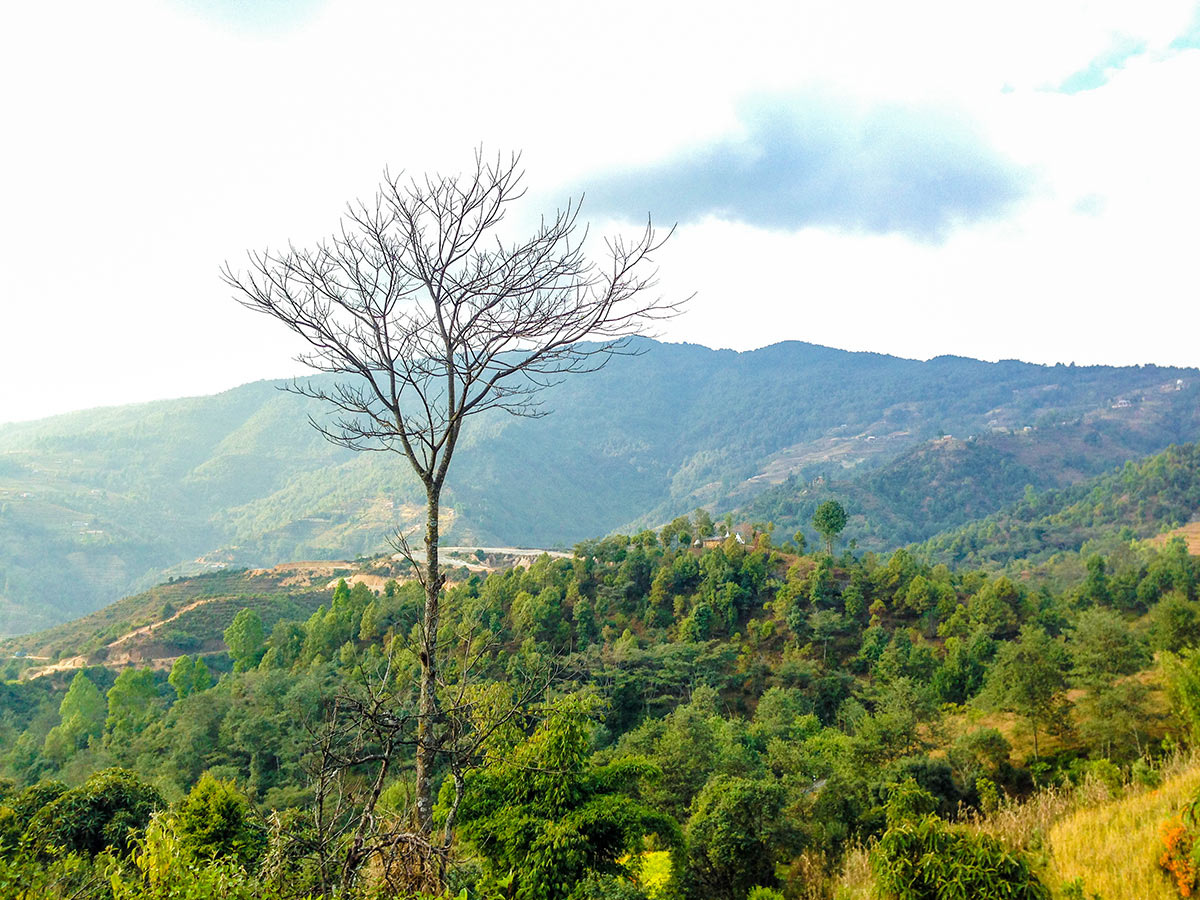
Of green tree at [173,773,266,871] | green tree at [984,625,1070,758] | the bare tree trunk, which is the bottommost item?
green tree at [984,625,1070,758]

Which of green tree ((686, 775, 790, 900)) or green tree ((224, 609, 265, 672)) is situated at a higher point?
green tree ((686, 775, 790, 900))

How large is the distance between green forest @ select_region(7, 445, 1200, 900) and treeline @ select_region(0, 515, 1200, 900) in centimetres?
8

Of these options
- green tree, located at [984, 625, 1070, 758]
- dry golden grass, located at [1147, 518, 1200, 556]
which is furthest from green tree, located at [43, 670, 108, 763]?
dry golden grass, located at [1147, 518, 1200, 556]

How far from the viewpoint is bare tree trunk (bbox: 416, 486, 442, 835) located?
5453mm

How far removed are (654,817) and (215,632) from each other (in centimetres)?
6277

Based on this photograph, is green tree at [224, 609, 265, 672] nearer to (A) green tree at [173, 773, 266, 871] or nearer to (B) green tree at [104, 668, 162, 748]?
(B) green tree at [104, 668, 162, 748]

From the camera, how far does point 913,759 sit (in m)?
15.0

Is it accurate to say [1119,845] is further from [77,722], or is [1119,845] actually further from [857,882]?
[77,722]

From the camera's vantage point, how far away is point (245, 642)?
44.6m

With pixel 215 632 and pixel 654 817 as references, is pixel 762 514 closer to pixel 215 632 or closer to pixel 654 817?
pixel 215 632

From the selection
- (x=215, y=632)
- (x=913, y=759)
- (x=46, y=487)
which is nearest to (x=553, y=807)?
(x=913, y=759)

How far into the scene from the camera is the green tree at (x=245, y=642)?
44.4 metres

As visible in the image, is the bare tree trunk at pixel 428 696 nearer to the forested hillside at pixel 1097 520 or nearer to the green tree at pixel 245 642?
the green tree at pixel 245 642

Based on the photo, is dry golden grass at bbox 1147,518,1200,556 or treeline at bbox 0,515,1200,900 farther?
A: dry golden grass at bbox 1147,518,1200,556
